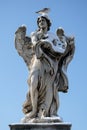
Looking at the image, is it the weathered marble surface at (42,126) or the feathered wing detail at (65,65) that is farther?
the feathered wing detail at (65,65)

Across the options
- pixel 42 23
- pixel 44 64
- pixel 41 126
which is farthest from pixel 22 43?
pixel 41 126

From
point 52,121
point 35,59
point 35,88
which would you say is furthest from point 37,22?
point 52,121

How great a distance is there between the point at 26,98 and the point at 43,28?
7.02ft

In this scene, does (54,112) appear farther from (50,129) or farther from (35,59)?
(35,59)

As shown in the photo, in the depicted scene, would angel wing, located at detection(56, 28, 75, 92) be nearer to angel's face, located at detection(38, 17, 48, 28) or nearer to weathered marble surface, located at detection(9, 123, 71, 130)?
angel's face, located at detection(38, 17, 48, 28)

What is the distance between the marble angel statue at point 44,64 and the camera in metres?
13.3

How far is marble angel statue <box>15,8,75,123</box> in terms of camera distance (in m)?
13.3

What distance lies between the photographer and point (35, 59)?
13.7 m

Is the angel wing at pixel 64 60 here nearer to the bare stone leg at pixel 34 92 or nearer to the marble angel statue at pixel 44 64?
the marble angel statue at pixel 44 64

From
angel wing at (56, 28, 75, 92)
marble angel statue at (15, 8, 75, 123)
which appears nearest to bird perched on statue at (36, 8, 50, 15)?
marble angel statue at (15, 8, 75, 123)

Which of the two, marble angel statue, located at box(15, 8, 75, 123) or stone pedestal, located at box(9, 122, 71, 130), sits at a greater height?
marble angel statue, located at box(15, 8, 75, 123)

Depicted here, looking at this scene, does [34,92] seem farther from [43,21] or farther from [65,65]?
[43,21]

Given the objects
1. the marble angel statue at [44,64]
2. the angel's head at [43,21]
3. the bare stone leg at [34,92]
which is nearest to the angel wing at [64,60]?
the marble angel statue at [44,64]

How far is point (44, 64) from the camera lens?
44.6 feet
